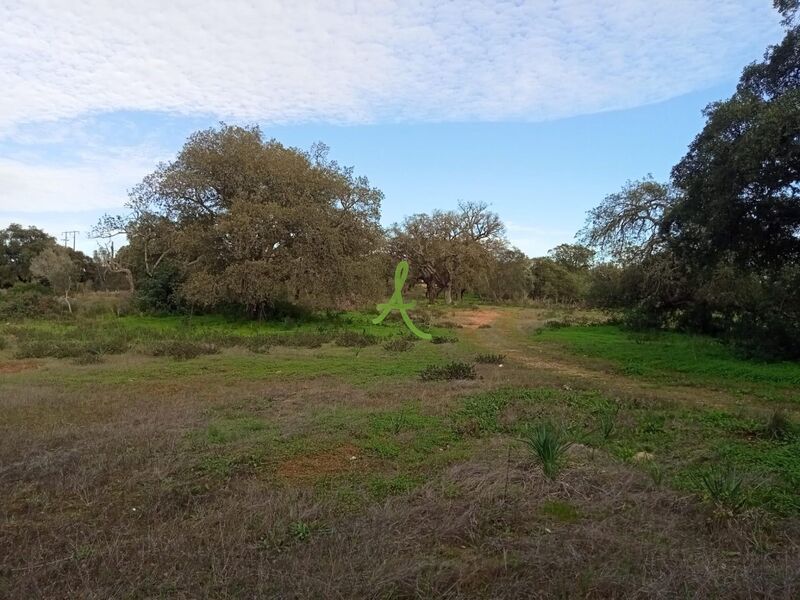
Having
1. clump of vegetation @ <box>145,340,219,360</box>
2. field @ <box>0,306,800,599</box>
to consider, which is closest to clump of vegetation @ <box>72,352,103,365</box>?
clump of vegetation @ <box>145,340,219,360</box>

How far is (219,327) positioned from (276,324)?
2.46 meters

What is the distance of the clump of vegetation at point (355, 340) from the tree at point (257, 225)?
4263 mm

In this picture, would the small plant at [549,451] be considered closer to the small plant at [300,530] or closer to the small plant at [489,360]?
the small plant at [300,530]

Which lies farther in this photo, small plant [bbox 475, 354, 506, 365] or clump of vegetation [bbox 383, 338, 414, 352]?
clump of vegetation [bbox 383, 338, 414, 352]

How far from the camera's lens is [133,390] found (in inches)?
408

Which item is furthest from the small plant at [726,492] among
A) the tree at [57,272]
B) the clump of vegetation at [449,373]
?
the tree at [57,272]

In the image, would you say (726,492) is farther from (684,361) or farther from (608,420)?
(684,361)

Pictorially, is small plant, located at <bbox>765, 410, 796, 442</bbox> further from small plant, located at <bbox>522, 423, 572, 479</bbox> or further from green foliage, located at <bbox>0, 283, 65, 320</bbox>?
green foliage, located at <bbox>0, 283, 65, 320</bbox>

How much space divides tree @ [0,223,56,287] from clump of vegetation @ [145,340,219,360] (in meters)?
46.2

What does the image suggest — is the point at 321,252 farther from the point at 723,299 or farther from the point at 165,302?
the point at 723,299

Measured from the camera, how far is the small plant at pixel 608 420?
6.88 metres

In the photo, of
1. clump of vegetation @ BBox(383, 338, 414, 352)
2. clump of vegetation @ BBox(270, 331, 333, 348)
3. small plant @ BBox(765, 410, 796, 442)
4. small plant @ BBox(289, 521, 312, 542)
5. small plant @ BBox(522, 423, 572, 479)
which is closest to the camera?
small plant @ BBox(289, 521, 312, 542)

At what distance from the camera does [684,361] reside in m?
14.4

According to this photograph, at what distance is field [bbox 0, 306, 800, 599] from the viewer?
3447mm
